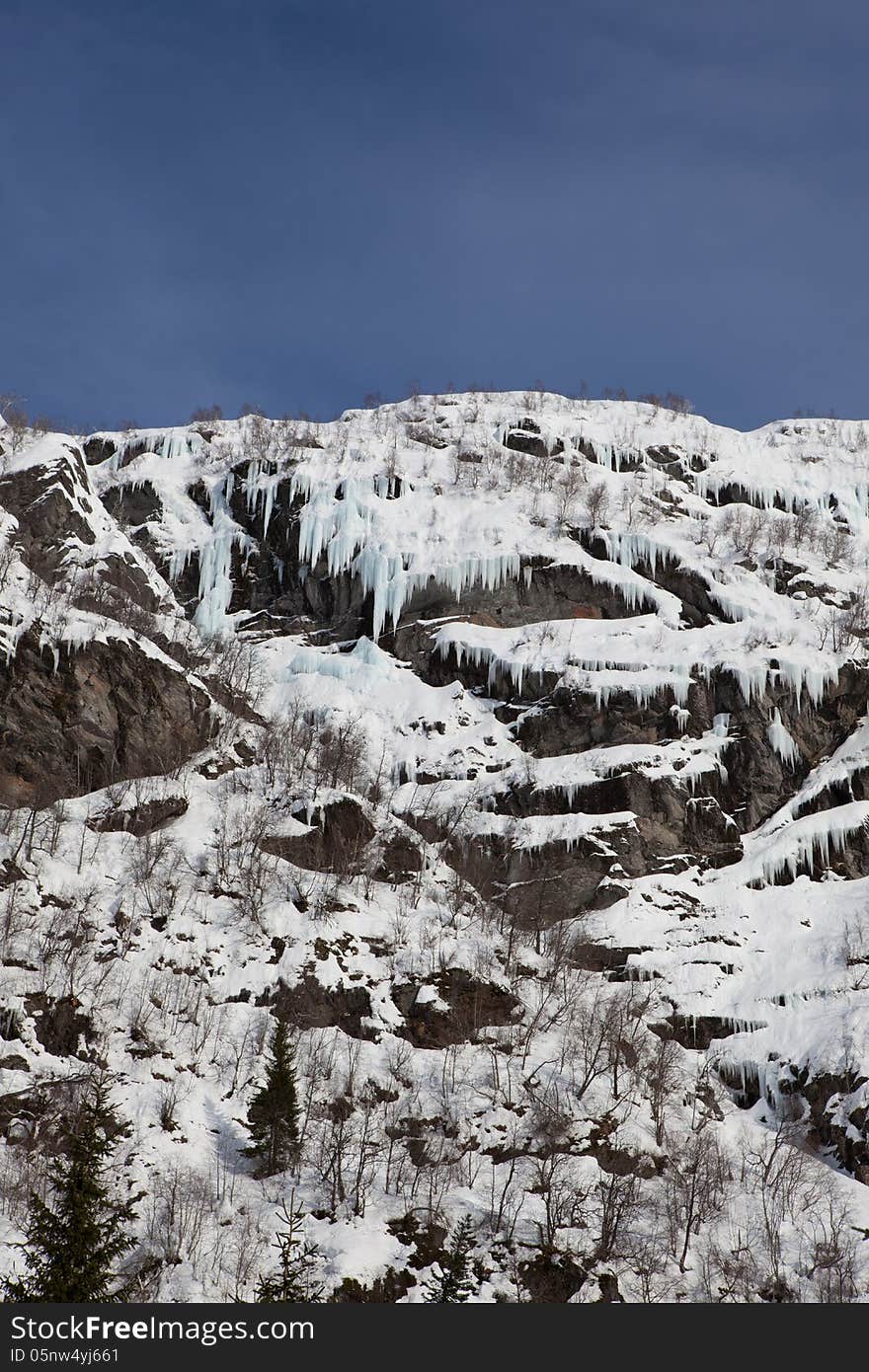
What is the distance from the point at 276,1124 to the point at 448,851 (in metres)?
22.0

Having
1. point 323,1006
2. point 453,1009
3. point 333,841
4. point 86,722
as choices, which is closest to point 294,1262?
point 323,1006

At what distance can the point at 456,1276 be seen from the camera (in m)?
25.7

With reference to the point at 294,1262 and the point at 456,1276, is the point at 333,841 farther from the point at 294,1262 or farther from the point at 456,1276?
the point at 456,1276

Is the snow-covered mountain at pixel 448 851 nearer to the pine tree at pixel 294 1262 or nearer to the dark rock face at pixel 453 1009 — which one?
the dark rock face at pixel 453 1009

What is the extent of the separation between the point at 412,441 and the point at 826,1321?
70662 millimetres

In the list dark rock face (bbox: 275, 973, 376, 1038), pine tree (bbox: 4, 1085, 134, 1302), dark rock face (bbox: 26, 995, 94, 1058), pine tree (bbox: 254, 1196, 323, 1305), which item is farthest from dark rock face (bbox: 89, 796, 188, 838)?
pine tree (bbox: 4, 1085, 134, 1302)

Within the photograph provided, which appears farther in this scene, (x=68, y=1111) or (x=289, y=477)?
(x=289, y=477)

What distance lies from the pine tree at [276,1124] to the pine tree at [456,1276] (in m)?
6.05

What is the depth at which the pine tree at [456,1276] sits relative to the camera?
25.8 m

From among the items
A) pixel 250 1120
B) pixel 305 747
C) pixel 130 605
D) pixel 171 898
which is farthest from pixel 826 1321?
pixel 130 605

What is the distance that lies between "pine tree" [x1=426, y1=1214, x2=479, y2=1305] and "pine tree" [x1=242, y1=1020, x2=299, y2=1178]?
6054 millimetres

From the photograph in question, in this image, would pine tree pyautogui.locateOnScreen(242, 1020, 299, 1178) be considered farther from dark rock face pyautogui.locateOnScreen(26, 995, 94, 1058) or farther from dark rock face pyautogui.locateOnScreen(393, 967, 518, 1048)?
dark rock face pyautogui.locateOnScreen(393, 967, 518, 1048)

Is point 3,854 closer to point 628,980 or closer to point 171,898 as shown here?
point 171,898

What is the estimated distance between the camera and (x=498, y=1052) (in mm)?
42281
